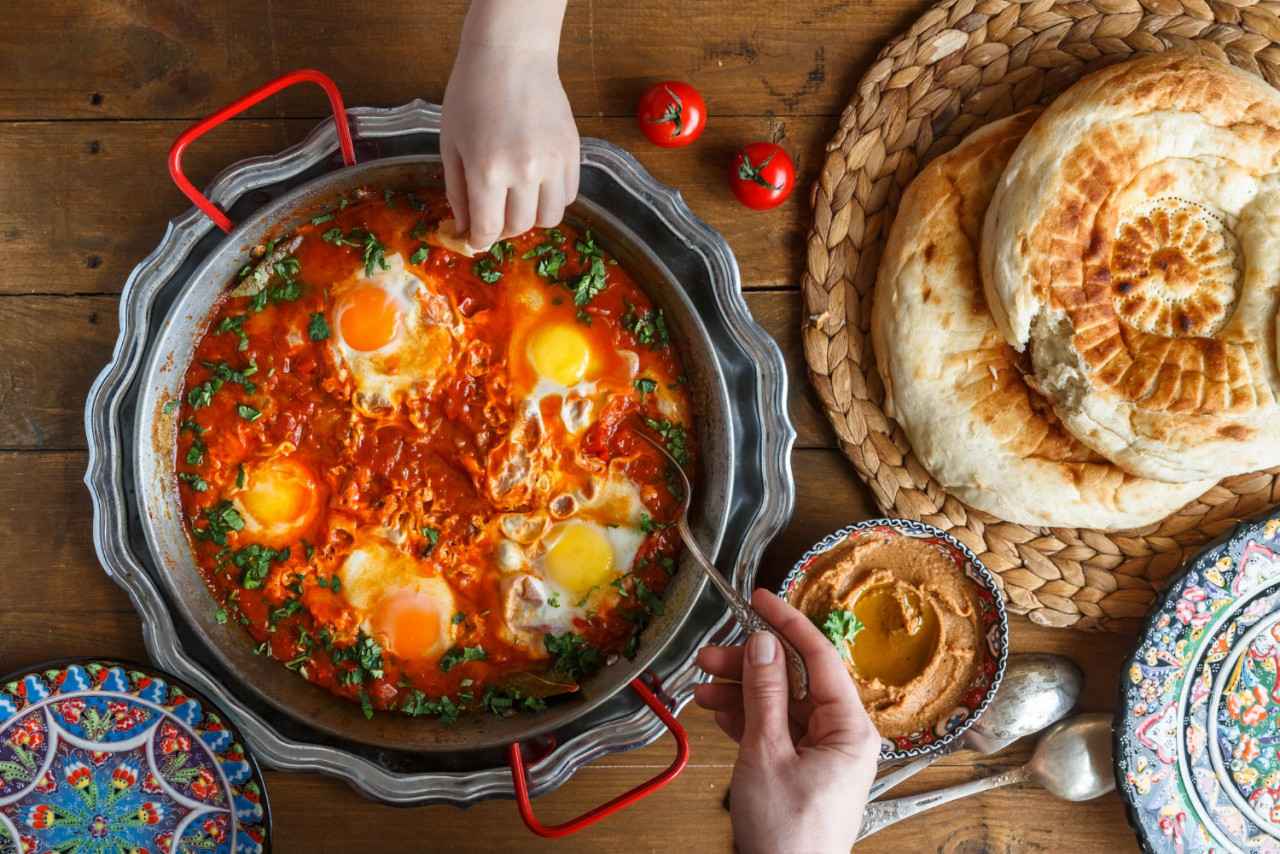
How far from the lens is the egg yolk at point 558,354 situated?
9.73 ft

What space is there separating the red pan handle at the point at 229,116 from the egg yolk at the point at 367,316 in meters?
0.42

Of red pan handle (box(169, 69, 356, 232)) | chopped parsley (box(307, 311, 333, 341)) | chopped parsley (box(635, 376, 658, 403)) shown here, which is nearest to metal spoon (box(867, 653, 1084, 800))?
chopped parsley (box(635, 376, 658, 403))

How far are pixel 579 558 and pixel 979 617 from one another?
1.46 m

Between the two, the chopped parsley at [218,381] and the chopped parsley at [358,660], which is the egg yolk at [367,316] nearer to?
the chopped parsley at [218,381]

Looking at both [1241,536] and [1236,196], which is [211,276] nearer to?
[1236,196]

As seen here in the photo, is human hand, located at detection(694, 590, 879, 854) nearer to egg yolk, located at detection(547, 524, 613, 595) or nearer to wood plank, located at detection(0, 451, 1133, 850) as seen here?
egg yolk, located at detection(547, 524, 613, 595)

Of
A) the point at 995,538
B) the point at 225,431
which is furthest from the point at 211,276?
the point at 995,538

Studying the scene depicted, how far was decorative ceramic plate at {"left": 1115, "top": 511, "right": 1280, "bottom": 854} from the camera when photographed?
10.0ft

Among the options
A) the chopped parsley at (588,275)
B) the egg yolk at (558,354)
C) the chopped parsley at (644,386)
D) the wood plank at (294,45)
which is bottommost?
the chopped parsley at (644,386)

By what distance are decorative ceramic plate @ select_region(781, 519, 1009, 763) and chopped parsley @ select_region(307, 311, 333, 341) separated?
1809mm

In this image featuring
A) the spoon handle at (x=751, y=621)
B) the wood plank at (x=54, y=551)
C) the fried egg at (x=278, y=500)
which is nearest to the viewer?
the spoon handle at (x=751, y=621)

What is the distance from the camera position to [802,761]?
2.38m

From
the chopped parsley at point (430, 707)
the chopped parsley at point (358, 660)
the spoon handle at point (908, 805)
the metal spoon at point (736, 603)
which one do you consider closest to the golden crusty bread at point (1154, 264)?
the metal spoon at point (736, 603)

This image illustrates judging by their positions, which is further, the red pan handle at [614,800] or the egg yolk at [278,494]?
the egg yolk at [278,494]
